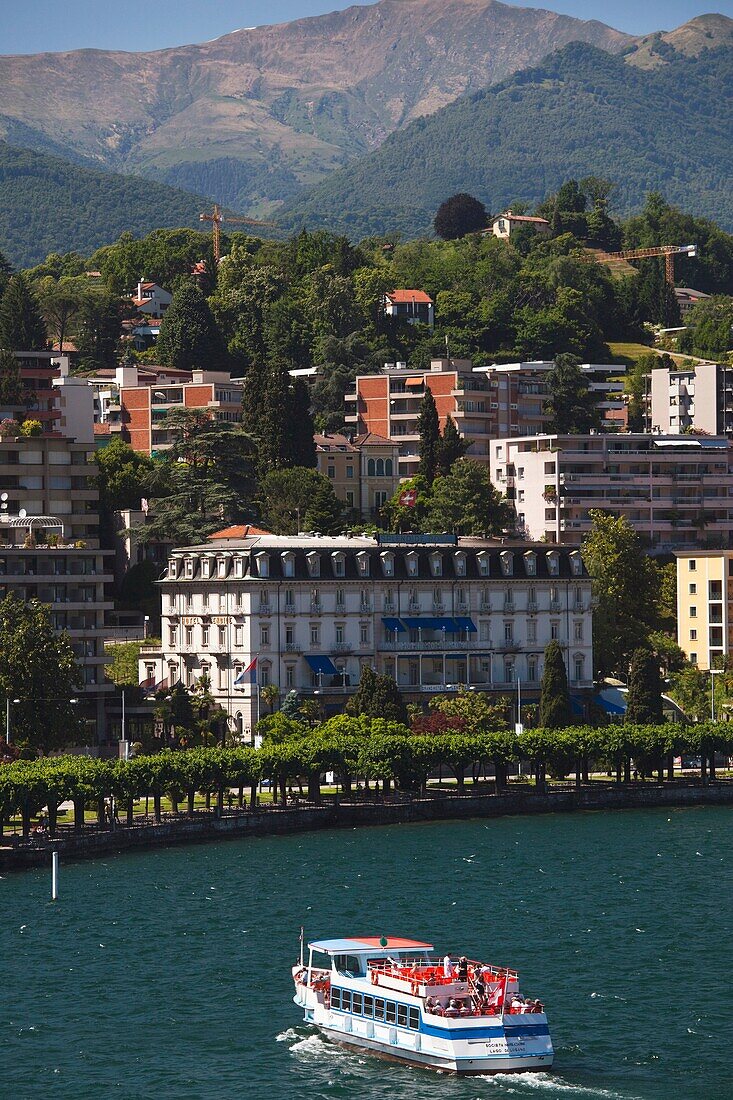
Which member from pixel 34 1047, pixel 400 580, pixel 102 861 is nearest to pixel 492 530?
pixel 400 580

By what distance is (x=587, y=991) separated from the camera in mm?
70312

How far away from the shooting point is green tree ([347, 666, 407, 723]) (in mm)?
123250

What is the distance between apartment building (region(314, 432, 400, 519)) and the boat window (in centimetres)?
11934

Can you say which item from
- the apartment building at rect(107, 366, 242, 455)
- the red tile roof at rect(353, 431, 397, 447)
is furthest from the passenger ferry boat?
the apartment building at rect(107, 366, 242, 455)

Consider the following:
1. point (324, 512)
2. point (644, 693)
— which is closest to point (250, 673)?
point (644, 693)

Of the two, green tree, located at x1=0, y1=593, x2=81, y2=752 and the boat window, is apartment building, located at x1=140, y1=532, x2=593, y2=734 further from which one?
the boat window

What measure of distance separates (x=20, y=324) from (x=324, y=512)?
45592 mm

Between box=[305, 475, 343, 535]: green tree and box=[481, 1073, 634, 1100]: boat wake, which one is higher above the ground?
box=[305, 475, 343, 535]: green tree

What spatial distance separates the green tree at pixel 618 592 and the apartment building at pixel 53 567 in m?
35.1

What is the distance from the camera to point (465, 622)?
136 meters

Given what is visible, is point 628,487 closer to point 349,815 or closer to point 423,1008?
point 349,815

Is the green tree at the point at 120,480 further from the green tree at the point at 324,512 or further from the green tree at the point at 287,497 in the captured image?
the green tree at the point at 324,512

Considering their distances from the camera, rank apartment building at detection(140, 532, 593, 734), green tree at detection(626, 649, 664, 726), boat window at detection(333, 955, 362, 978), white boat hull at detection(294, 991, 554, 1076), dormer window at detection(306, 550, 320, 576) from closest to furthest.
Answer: white boat hull at detection(294, 991, 554, 1076)
boat window at detection(333, 955, 362, 978)
apartment building at detection(140, 532, 593, 734)
green tree at detection(626, 649, 664, 726)
dormer window at detection(306, 550, 320, 576)

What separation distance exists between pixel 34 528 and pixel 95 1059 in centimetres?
7758
